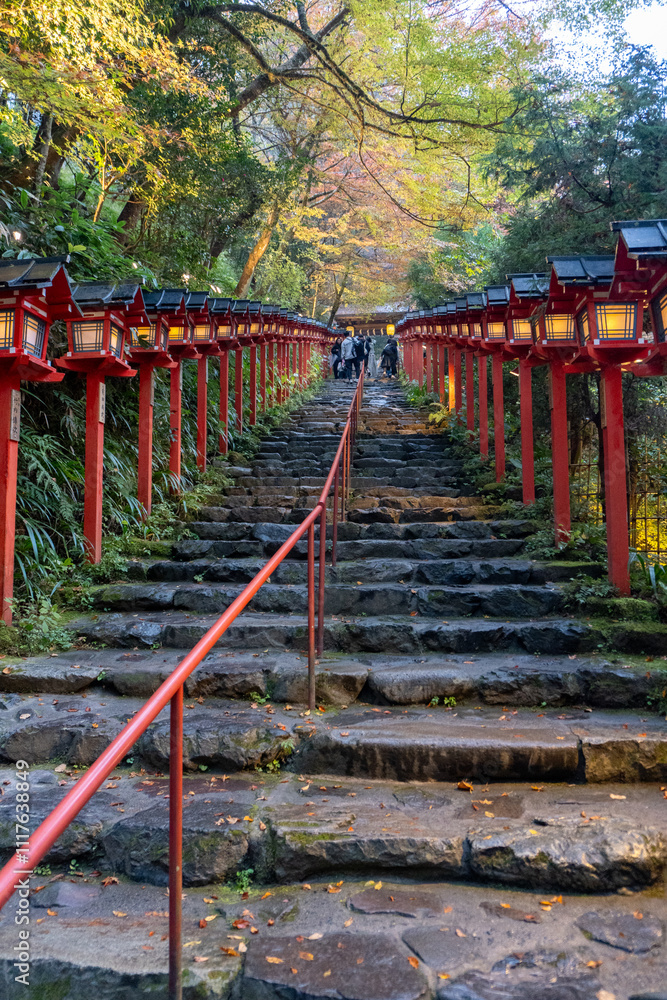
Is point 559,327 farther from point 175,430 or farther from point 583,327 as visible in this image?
point 175,430

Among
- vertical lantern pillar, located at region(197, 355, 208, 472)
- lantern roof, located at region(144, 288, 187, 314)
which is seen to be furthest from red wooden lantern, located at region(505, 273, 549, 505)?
vertical lantern pillar, located at region(197, 355, 208, 472)

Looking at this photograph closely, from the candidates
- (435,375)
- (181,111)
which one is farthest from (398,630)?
(435,375)

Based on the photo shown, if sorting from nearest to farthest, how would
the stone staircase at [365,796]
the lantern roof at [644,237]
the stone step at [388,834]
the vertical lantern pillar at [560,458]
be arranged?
the stone staircase at [365,796]
the stone step at [388,834]
the lantern roof at [644,237]
the vertical lantern pillar at [560,458]

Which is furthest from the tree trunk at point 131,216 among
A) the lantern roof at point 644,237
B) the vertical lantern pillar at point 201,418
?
the lantern roof at point 644,237

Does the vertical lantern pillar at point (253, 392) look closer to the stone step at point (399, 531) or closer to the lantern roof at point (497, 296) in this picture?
the stone step at point (399, 531)

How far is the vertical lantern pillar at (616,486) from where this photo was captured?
5.05 m

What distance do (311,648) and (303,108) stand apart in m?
13.9

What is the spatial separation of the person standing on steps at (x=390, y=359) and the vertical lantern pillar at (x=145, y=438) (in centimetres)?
1857

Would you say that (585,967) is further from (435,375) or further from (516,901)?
(435,375)

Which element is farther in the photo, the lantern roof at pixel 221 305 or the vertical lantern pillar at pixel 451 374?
the vertical lantern pillar at pixel 451 374

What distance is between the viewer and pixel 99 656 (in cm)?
472

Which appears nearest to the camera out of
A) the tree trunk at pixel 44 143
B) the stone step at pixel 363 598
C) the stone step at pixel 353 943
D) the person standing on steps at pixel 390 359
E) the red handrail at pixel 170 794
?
the red handrail at pixel 170 794

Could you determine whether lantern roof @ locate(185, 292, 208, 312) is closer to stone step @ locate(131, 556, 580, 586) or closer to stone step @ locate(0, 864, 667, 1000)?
stone step @ locate(131, 556, 580, 586)

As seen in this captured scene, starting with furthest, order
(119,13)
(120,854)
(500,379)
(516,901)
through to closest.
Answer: (500,379) < (119,13) < (120,854) < (516,901)
